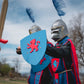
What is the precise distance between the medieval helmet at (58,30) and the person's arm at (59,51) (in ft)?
1.00

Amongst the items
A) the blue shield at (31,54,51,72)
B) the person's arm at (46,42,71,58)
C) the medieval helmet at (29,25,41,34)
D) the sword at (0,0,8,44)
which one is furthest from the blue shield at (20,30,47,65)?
the medieval helmet at (29,25,41,34)

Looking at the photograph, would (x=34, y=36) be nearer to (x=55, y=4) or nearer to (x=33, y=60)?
(x=33, y=60)

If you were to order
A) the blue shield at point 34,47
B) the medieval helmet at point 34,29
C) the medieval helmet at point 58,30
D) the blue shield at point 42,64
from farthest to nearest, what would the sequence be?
the medieval helmet at point 34,29 → the medieval helmet at point 58,30 → the blue shield at point 42,64 → the blue shield at point 34,47

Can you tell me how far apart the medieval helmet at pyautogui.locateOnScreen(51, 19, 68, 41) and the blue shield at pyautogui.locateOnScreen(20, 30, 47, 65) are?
536 millimetres

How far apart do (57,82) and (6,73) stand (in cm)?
3064

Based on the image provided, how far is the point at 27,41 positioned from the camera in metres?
2.29

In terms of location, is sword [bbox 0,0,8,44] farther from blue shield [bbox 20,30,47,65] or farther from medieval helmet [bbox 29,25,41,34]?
medieval helmet [bbox 29,25,41,34]

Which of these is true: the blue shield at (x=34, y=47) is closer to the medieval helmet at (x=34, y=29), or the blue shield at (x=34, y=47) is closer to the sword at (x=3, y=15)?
the sword at (x=3, y=15)

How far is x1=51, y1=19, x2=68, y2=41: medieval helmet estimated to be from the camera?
8.57ft

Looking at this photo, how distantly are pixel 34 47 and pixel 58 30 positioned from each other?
722mm

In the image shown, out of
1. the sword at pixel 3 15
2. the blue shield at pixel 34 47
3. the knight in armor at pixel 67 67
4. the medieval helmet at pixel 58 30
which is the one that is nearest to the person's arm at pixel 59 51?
the knight in armor at pixel 67 67

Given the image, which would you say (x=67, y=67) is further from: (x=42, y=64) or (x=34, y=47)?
(x=34, y=47)

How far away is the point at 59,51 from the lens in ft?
7.02

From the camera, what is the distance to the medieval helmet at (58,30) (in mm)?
2613
